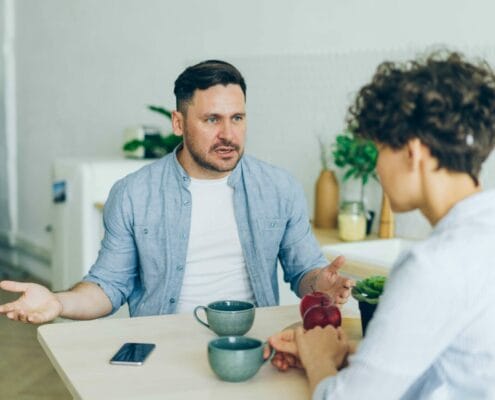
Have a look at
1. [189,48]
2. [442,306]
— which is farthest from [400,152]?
[189,48]

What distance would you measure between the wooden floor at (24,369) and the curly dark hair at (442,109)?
9.08 ft

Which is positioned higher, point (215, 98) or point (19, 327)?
point (215, 98)

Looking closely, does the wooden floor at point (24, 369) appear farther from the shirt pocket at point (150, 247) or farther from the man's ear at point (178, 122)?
the man's ear at point (178, 122)

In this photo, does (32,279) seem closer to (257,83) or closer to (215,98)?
(257,83)

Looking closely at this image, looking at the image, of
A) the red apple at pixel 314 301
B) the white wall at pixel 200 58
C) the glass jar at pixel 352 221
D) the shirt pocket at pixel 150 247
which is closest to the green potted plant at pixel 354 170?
the glass jar at pixel 352 221

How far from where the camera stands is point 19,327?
4758 mm

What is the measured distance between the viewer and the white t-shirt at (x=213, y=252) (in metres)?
2.36

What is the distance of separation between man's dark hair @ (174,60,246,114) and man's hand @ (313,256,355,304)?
0.64 meters

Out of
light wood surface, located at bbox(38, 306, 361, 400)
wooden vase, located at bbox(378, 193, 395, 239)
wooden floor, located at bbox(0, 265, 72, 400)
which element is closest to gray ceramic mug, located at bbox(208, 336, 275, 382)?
light wood surface, located at bbox(38, 306, 361, 400)

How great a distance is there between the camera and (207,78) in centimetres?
237

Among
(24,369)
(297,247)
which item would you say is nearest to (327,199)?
(297,247)

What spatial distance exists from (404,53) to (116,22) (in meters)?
2.47

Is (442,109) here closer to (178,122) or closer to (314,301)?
(314,301)

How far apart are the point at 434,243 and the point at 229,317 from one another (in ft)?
2.05
